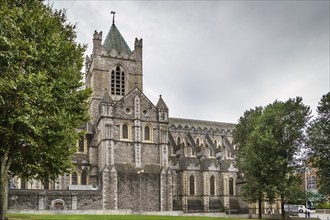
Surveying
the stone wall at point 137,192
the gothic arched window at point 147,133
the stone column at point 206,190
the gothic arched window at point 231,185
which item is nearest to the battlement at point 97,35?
the gothic arched window at point 147,133

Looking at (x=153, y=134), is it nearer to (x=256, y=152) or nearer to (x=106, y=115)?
(x=106, y=115)

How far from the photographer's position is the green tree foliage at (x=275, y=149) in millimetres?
43000

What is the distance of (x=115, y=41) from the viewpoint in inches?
2731

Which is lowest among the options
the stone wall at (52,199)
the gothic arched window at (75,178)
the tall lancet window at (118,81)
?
the stone wall at (52,199)

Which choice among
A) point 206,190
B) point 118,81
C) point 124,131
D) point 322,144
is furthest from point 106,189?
point 322,144

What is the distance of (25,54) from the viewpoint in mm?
20359

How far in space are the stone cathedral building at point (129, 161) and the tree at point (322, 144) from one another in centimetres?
2045

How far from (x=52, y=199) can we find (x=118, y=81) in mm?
24360

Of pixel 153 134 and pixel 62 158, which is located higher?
pixel 153 134

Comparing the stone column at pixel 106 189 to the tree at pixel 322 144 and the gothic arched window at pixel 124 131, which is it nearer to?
the gothic arched window at pixel 124 131

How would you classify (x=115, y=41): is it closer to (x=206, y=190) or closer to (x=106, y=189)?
(x=106, y=189)

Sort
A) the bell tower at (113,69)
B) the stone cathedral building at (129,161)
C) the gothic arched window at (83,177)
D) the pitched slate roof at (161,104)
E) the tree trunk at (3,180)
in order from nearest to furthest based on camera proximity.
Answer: the tree trunk at (3,180)
the stone cathedral building at (129,161)
the gothic arched window at (83,177)
the pitched slate roof at (161,104)
the bell tower at (113,69)

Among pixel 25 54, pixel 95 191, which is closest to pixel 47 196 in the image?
pixel 95 191

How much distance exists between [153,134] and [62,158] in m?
30.8
